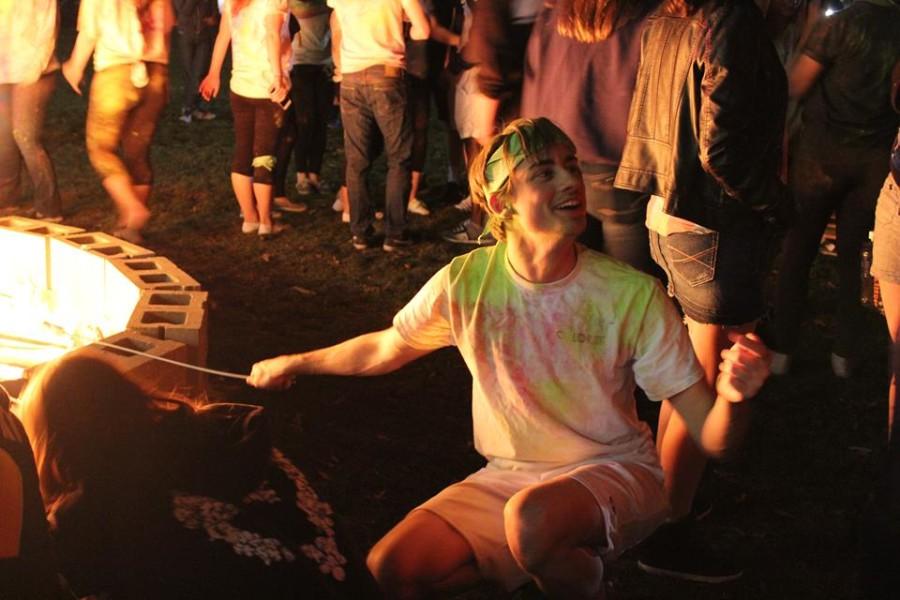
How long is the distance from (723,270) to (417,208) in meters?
5.11

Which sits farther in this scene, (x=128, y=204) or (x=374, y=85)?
(x=128, y=204)

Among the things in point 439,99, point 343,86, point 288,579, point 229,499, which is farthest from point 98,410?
point 439,99

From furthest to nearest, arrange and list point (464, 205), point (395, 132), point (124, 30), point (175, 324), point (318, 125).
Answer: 1. point (318, 125)
2. point (464, 205)
3. point (395, 132)
4. point (124, 30)
5. point (175, 324)

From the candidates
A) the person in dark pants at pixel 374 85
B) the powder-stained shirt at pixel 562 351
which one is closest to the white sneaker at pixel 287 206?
the person in dark pants at pixel 374 85

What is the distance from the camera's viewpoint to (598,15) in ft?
13.2

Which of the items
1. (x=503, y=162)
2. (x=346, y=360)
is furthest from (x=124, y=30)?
(x=503, y=162)

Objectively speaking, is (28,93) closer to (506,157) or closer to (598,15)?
(598,15)

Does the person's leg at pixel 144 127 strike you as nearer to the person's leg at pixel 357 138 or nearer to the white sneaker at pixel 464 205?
the person's leg at pixel 357 138

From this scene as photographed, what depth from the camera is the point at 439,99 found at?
30.5 feet

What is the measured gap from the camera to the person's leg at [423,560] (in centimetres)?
285

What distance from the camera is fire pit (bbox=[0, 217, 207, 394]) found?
12.2 ft

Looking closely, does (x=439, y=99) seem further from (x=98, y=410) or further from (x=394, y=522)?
(x=98, y=410)

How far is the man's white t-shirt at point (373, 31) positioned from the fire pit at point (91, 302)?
2.72 metres

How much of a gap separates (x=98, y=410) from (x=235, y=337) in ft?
11.8
